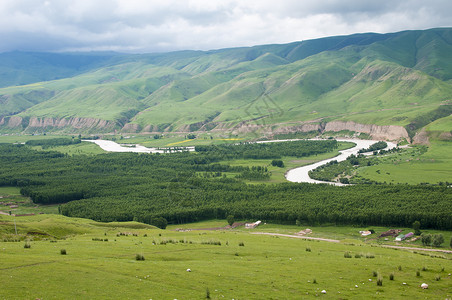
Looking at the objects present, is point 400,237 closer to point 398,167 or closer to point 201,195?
point 201,195

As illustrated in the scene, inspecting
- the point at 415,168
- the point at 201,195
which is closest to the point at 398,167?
the point at 415,168

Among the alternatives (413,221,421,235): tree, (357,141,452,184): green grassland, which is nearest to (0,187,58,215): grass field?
(413,221,421,235): tree

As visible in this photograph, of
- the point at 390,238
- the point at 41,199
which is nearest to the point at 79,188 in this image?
the point at 41,199

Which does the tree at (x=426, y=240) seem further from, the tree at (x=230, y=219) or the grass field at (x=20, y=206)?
the grass field at (x=20, y=206)

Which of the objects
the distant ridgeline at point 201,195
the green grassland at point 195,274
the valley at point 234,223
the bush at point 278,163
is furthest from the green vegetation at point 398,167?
the green grassland at point 195,274

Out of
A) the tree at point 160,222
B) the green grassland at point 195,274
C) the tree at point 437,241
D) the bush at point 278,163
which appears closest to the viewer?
the green grassland at point 195,274

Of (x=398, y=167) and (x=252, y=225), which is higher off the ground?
(x=398, y=167)

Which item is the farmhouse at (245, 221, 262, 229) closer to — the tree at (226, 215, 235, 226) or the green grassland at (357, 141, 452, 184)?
the tree at (226, 215, 235, 226)

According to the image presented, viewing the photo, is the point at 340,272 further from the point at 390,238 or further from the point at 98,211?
the point at 98,211
